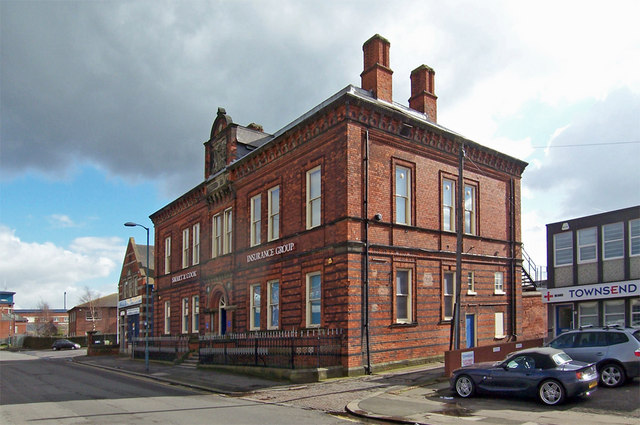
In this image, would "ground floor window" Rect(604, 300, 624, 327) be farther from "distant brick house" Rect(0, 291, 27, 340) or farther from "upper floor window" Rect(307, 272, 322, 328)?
"distant brick house" Rect(0, 291, 27, 340)

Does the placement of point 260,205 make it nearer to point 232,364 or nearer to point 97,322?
point 232,364

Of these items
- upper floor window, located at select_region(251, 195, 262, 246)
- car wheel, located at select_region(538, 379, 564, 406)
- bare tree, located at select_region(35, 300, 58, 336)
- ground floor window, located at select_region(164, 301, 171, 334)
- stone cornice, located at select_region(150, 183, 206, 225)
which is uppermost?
stone cornice, located at select_region(150, 183, 206, 225)

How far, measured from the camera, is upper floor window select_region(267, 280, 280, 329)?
24.5m

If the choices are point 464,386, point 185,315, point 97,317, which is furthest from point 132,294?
point 97,317

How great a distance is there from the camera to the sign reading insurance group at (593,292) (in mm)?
25078

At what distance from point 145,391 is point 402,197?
480 inches

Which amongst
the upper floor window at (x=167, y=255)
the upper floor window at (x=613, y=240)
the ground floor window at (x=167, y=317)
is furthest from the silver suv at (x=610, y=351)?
the upper floor window at (x=167, y=255)

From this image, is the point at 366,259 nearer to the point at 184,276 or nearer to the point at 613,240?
the point at 613,240

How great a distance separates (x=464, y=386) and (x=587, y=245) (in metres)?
16.5

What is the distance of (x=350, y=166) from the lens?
20.6m

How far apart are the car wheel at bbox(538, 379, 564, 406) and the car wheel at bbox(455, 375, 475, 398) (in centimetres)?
188

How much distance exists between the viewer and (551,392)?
12.7 metres

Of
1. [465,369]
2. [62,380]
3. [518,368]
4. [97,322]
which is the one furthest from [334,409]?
[97,322]

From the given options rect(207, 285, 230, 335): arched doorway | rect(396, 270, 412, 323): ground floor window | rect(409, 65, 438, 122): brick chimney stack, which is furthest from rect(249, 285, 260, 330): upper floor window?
rect(409, 65, 438, 122): brick chimney stack
